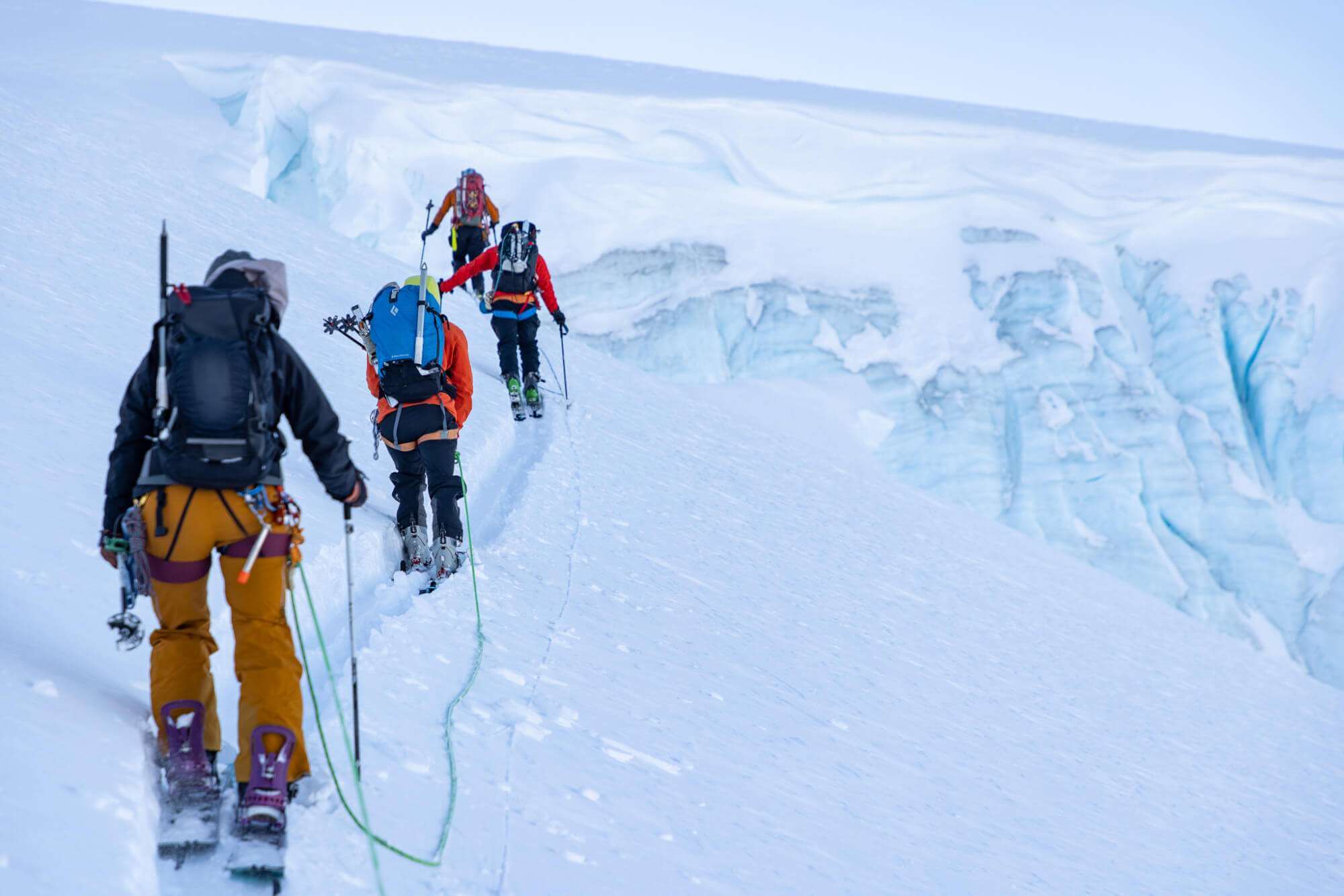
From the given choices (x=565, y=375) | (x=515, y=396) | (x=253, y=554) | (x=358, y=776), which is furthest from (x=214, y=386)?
(x=565, y=375)

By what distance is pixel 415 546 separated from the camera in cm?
457

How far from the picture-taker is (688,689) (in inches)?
180

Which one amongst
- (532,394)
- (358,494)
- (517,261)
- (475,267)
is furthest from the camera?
(532,394)

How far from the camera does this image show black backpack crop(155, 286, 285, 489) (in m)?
2.28

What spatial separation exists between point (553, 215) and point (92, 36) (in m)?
12.2

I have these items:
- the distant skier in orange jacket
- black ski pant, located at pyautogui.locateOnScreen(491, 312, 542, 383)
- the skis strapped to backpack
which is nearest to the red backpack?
the distant skier in orange jacket

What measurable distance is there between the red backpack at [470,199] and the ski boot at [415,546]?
5.78 metres

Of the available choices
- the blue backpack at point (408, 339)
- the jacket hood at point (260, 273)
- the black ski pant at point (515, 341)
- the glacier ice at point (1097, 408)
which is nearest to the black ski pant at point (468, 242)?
the black ski pant at point (515, 341)

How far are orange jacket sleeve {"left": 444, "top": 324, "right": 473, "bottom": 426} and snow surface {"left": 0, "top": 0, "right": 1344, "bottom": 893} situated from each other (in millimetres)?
755

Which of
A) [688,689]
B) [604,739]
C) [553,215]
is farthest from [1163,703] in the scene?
[553,215]

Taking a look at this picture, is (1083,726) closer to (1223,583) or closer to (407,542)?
(407,542)

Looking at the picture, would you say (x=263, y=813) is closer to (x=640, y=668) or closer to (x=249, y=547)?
(x=249, y=547)

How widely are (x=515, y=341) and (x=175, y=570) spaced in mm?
5687

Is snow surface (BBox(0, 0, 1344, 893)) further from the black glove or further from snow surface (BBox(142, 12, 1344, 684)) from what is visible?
snow surface (BBox(142, 12, 1344, 684))
